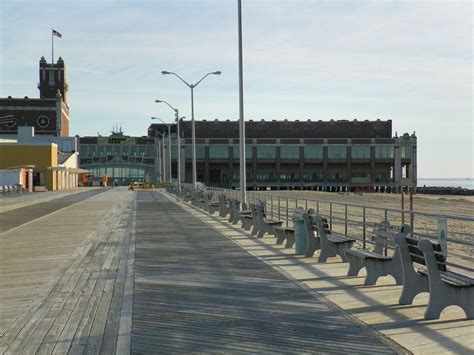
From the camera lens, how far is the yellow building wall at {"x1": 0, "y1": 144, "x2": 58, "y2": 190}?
80312mm

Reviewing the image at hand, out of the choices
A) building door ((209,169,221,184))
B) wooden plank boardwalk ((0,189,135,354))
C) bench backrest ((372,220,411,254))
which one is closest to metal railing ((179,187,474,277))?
bench backrest ((372,220,411,254))

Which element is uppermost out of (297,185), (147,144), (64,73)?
(64,73)

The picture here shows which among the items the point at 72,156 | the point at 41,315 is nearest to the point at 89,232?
the point at 41,315

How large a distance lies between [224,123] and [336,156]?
2728 cm

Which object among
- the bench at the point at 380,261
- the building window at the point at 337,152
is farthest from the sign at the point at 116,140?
the bench at the point at 380,261

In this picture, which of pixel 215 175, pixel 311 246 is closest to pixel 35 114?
pixel 215 175

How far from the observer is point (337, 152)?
136 m

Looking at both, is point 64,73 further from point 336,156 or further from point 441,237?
point 441,237

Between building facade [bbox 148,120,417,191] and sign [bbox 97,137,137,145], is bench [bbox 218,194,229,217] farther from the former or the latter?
sign [bbox 97,137,137,145]

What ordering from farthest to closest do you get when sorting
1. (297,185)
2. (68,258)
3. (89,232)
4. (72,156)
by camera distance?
(297,185)
(72,156)
(89,232)
(68,258)

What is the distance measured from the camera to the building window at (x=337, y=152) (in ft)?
442

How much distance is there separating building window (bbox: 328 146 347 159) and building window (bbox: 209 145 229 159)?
73.4 ft

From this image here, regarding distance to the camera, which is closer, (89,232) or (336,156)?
(89,232)

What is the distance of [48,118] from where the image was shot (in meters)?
135
